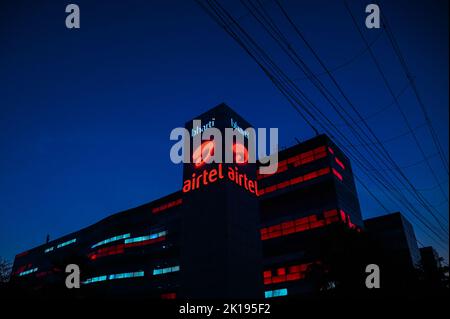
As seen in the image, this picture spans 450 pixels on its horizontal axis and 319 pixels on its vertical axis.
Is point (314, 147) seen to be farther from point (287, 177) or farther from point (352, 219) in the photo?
point (352, 219)

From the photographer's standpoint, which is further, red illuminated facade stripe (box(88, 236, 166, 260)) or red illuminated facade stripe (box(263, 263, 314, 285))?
red illuminated facade stripe (box(88, 236, 166, 260))

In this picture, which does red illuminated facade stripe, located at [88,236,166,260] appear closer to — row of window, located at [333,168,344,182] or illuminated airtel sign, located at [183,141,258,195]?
row of window, located at [333,168,344,182]

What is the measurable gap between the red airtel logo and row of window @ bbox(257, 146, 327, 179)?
2874cm

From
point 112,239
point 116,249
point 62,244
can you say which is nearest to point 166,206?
point 116,249

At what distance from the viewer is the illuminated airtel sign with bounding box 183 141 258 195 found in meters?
22.2

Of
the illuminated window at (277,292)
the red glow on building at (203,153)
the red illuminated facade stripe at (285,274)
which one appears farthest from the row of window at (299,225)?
the red glow on building at (203,153)

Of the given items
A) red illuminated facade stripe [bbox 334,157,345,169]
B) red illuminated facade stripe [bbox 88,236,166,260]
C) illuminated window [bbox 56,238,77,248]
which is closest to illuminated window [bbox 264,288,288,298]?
red illuminated facade stripe [bbox 334,157,345,169]

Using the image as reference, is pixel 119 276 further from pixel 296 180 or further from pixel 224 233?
pixel 224 233

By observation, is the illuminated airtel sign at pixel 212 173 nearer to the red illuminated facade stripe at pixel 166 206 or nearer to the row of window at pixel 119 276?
the red illuminated facade stripe at pixel 166 206

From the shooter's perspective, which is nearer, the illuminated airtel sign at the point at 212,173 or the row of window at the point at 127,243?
the illuminated airtel sign at the point at 212,173

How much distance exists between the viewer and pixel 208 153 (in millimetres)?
23375

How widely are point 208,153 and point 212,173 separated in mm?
1853

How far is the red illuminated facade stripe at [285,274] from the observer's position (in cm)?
4359
